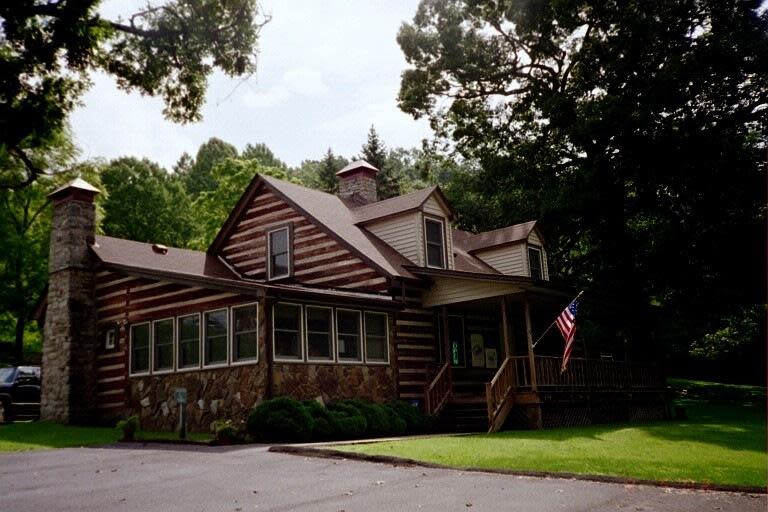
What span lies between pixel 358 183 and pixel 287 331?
12.6 metres

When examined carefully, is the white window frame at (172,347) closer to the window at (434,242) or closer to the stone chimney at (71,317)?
the stone chimney at (71,317)

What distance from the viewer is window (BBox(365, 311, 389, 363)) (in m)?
20.2

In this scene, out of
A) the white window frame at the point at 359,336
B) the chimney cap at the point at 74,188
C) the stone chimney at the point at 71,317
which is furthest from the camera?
the chimney cap at the point at 74,188

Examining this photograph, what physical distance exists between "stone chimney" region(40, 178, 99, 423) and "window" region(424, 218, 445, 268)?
11.4 m

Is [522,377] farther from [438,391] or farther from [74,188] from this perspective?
[74,188]

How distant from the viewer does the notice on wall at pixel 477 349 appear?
939 inches

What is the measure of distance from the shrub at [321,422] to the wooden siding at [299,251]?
17.9 ft

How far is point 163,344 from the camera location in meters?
20.4

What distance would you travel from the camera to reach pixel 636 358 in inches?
1059

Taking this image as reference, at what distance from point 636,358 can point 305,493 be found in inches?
827

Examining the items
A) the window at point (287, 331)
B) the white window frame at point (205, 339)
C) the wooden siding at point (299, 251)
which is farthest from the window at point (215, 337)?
the wooden siding at point (299, 251)

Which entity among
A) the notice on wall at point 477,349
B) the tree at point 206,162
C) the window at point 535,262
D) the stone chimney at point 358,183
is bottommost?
the notice on wall at point 477,349

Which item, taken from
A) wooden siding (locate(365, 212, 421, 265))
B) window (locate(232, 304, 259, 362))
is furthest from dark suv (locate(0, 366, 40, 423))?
wooden siding (locate(365, 212, 421, 265))

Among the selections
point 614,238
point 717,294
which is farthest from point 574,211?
point 717,294
